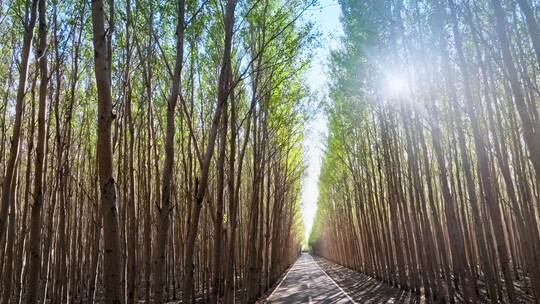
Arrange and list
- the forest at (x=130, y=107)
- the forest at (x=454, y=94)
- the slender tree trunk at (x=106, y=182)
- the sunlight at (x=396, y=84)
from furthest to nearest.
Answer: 1. the sunlight at (x=396, y=84)
2. the forest at (x=454, y=94)
3. the forest at (x=130, y=107)
4. the slender tree trunk at (x=106, y=182)

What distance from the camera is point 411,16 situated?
35.6ft

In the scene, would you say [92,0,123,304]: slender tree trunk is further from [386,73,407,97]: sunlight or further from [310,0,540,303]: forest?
[386,73,407,97]: sunlight

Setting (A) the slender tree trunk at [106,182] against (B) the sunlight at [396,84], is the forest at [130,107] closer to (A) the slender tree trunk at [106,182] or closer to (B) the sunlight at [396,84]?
(A) the slender tree trunk at [106,182]

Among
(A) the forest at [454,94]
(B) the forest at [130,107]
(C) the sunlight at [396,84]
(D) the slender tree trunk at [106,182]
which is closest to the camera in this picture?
(D) the slender tree trunk at [106,182]

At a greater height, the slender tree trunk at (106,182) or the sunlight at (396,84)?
the sunlight at (396,84)

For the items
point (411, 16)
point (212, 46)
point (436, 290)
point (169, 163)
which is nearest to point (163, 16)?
point (212, 46)

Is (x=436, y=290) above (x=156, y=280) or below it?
below

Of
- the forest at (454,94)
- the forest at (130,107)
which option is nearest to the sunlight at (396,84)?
the forest at (454,94)

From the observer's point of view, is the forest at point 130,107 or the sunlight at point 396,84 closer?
the forest at point 130,107

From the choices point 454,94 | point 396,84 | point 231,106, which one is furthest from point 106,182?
point 396,84

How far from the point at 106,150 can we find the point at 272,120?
32.9 ft

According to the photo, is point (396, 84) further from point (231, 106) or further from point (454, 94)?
point (231, 106)

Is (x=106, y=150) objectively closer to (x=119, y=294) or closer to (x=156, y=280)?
(x=119, y=294)

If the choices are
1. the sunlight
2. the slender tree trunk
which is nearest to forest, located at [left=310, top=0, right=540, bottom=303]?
the sunlight
